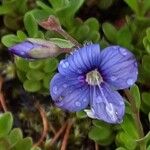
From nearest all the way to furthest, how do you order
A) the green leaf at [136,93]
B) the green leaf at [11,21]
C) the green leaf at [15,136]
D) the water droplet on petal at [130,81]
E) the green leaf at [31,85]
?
1. the water droplet on petal at [130,81]
2. the green leaf at [136,93]
3. the green leaf at [15,136]
4. the green leaf at [31,85]
5. the green leaf at [11,21]

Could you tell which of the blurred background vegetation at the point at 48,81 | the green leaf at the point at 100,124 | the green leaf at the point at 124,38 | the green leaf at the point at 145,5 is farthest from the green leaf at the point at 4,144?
the green leaf at the point at 145,5

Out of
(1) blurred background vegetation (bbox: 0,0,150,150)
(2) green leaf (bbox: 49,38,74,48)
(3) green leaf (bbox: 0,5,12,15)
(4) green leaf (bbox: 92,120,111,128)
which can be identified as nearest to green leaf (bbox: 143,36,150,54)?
(1) blurred background vegetation (bbox: 0,0,150,150)

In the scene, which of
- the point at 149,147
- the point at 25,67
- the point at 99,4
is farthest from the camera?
the point at 99,4

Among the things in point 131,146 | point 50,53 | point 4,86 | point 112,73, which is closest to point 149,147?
A: point 131,146

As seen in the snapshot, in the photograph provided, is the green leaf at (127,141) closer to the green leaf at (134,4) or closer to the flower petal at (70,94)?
the flower petal at (70,94)

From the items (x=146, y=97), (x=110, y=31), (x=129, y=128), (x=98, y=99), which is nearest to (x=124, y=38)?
(x=110, y=31)

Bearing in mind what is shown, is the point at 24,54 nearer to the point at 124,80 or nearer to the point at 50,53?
the point at 50,53

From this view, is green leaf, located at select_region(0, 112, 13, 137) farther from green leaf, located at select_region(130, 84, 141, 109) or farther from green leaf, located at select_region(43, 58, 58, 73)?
green leaf, located at select_region(130, 84, 141, 109)
